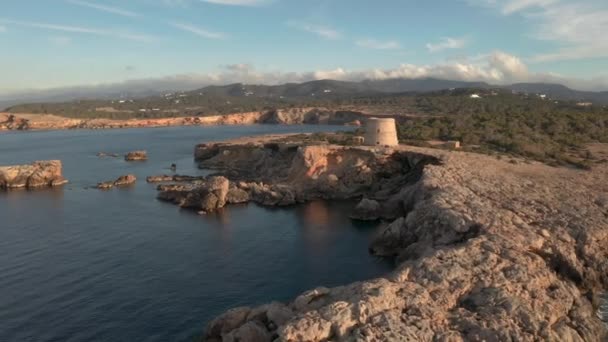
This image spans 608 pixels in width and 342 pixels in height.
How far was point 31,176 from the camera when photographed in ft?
211

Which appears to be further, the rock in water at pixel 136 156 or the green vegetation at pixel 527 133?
the rock in water at pixel 136 156

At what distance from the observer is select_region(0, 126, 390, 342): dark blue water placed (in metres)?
26.5

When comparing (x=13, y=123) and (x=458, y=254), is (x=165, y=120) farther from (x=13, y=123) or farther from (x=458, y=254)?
(x=458, y=254)

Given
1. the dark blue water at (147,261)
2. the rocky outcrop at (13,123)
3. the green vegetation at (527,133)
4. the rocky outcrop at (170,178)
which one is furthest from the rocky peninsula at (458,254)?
the rocky outcrop at (13,123)

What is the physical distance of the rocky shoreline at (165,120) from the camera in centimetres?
16020

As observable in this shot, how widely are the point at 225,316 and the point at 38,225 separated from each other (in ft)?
94.8

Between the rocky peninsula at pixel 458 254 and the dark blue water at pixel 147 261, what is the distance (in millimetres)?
3540

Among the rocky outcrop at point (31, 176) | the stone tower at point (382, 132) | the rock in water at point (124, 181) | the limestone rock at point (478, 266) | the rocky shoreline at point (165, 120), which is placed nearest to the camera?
the limestone rock at point (478, 266)

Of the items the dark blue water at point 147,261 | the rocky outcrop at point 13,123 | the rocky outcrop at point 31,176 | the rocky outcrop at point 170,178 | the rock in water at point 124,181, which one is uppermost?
the rocky outcrop at point 13,123

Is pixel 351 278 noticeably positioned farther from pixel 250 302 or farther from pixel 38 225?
pixel 38 225

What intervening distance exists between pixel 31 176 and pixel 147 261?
37.9 meters

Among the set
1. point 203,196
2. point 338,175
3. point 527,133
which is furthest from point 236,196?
point 527,133

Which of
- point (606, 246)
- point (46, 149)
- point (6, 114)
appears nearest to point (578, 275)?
point (606, 246)

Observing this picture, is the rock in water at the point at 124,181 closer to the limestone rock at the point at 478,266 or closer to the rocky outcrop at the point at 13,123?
the limestone rock at the point at 478,266
